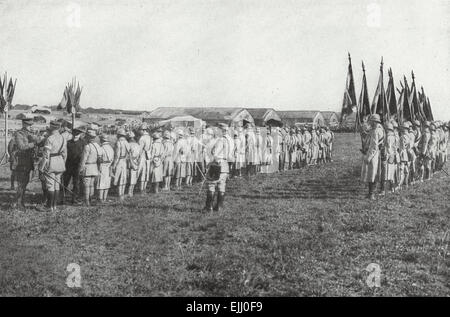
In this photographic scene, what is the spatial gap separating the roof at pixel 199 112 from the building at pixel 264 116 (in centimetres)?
329

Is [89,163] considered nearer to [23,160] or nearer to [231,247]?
[23,160]

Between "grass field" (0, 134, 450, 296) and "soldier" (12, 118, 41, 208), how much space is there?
22.6 inches

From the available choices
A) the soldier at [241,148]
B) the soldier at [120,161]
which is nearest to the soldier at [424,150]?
the soldier at [241,148]

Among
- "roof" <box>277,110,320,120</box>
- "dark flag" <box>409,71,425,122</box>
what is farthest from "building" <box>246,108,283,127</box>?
"dark flag" <box>409,71,425,122</box>

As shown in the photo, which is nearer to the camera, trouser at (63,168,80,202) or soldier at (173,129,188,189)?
trouser at (63,168,80,202)

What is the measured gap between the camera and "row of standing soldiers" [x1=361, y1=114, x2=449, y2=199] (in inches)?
483

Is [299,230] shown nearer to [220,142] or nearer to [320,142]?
[220,142]

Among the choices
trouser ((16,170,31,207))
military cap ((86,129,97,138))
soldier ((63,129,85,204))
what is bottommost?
trouser ((16,170,31,207))

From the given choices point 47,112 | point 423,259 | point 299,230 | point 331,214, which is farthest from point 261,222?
point 47,112

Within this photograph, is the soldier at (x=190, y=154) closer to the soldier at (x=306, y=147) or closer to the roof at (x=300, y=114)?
the soldier at (x=306, y=147)

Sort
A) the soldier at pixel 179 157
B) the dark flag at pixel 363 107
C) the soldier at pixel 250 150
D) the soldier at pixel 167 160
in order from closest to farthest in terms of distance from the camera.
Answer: the soldier at pixel 167 160, the dark flag at pixel 363 107, the soldier at pixel 179 157, the soldier at pixel 250 150

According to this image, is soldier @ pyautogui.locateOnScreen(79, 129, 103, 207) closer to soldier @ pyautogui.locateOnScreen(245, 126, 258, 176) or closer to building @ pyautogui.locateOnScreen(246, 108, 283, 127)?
soldier @ pyautogui.locateOnScreen(245, 126, 258, 176)

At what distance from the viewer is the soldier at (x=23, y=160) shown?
10.2 meters
